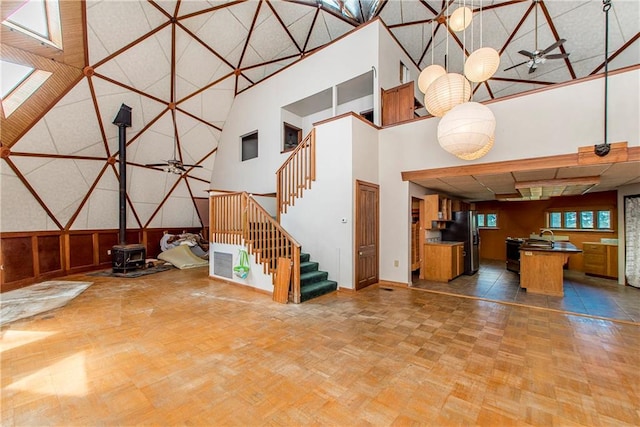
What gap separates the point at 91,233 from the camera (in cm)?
686

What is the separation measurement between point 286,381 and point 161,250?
26.3 ft

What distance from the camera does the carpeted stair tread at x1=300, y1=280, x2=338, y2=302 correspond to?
4.27 m

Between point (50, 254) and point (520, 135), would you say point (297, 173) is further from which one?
point (50, 254)

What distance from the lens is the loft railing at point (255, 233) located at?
13.9ft

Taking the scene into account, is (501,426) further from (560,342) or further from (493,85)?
(493,85)

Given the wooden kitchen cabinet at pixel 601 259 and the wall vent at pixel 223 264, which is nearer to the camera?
the wall vent at pixel 223 264

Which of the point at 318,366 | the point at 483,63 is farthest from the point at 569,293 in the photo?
the point at 318,366

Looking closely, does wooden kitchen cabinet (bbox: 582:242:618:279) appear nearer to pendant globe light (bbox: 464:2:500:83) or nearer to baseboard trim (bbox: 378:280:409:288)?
baseboard trim (bbox: 378:280:409:288)

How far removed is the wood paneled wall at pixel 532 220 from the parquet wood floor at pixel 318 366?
496 centimetres

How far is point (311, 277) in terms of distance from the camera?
4.69 meters

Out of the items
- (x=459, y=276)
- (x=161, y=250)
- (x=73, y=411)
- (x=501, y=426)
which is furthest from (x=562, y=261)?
(x=161, y=250)

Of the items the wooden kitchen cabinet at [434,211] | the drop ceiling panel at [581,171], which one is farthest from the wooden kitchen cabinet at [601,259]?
the wooden kitchen cabinet at [434,211]

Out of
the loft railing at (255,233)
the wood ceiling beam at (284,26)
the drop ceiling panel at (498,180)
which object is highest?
the wood ceiling beam at (284,26)

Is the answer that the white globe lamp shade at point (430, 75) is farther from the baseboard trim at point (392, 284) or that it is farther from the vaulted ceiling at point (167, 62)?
the baseboard trim at point (392, 284)
